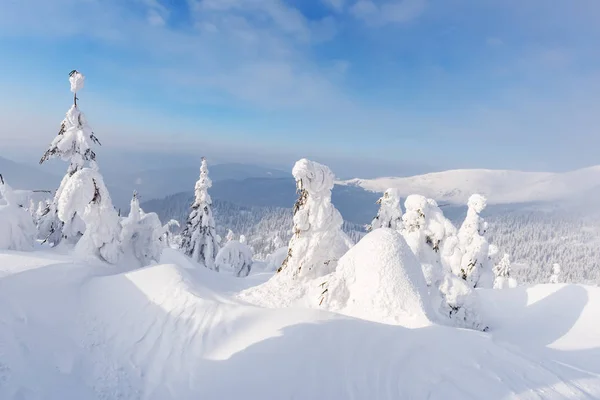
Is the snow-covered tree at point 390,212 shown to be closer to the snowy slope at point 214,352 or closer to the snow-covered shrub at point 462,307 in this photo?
the snow-covered shrub at point 462,307

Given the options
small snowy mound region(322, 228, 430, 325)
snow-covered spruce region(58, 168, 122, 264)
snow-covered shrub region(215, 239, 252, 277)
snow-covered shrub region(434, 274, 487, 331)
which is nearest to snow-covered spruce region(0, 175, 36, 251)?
snow-covered spruce region(58, 168, 122, 264)

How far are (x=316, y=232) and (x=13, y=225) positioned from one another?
1525 centimetres

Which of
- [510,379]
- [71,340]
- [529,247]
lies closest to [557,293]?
[510,379]

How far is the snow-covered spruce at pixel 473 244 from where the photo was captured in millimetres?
24953

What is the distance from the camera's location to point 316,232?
519 inches

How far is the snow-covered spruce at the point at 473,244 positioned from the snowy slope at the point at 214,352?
17211mm

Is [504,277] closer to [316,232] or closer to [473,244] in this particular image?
[473,244]

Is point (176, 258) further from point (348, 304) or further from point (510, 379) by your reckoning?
point (510, 379)

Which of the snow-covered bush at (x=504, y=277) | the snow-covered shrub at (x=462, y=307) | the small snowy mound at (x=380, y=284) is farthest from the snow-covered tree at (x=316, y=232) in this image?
the snow-covered bush at (x=504, y=277)

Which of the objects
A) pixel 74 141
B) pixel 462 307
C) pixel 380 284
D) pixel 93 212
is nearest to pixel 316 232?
A: pixel 380 284

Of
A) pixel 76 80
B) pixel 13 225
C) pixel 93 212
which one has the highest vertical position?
pixel 76 80

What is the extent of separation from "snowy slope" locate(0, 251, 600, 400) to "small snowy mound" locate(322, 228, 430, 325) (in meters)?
1.26

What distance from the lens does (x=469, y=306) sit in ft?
49.9

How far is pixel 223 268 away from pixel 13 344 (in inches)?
1016
